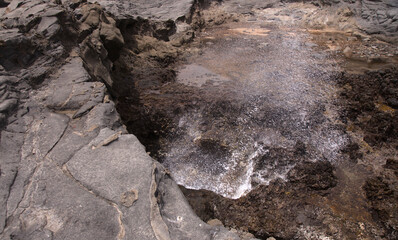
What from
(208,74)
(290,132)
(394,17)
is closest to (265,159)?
(290,132)

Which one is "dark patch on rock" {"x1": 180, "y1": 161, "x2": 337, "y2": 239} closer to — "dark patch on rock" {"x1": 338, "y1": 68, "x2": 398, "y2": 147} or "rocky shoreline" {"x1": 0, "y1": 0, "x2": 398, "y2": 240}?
"rocky shoreline" {"x1": 0, "y1": 0, "x2": 398, "y2": 240}

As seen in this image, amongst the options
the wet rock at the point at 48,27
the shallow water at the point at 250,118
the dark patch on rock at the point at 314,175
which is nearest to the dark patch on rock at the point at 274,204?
the dark patch on rock at the point at 314,175

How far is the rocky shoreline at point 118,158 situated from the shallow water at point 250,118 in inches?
9.7

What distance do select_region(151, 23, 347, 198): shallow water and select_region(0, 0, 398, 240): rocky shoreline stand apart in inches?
9.7

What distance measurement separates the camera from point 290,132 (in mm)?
4215

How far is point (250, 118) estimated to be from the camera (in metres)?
4.45

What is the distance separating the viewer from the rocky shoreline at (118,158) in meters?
1.97

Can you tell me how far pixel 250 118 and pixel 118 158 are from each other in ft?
8.47

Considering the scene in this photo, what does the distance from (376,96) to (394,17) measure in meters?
2.95

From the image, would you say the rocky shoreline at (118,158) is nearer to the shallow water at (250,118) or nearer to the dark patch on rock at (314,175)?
the dark patch on rock at (314,175)

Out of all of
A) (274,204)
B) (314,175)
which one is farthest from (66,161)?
(314,175)

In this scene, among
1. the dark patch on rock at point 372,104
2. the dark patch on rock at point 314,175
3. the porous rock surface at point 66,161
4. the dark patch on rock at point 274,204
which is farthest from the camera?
the dark patch on rock at point 372,104

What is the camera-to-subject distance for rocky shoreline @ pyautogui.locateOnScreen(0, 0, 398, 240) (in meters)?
1.97

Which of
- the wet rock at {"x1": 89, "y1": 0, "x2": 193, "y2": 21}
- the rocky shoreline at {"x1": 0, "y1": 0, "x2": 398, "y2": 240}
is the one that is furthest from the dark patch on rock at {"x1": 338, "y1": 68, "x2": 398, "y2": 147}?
the wet rock at {"x1": 89, "y1": 0, "x2": 193, "y2": 21}
